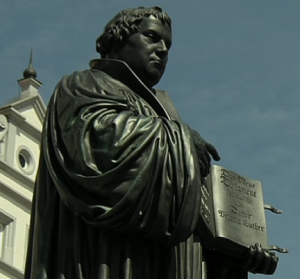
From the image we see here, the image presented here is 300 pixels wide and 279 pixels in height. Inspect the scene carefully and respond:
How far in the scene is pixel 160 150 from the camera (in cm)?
695

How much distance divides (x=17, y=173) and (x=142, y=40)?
25.7 m

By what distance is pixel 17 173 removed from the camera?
33.2 metres

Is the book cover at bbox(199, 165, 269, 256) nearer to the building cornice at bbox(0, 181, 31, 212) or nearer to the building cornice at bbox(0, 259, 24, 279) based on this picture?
the building cornice at bbox(0, 259, 24, 279)

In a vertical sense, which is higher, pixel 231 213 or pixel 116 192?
pixel 231 213

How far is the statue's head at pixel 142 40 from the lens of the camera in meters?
7.68

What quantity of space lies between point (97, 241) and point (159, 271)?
0.38m

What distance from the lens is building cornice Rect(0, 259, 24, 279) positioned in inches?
1249

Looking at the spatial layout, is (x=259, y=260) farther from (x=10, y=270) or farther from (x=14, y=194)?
(x=14, y=194)

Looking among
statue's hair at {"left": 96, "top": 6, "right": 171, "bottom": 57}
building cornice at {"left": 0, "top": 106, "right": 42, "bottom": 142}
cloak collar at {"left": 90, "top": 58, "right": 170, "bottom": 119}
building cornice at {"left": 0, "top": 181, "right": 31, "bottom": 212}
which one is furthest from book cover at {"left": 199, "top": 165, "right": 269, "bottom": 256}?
building cornice at {"left": 0, "top": 106, "right": 42, "bottom": 142}

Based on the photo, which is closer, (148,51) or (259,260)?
(259,260)

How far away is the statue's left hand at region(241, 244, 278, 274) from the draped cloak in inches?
12.8

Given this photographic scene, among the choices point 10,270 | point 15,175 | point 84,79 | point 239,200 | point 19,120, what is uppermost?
point 19,120

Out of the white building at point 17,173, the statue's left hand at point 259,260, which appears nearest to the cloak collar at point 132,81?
the statue's left hand at point 259,260

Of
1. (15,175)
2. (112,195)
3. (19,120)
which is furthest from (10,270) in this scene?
(112,195)
